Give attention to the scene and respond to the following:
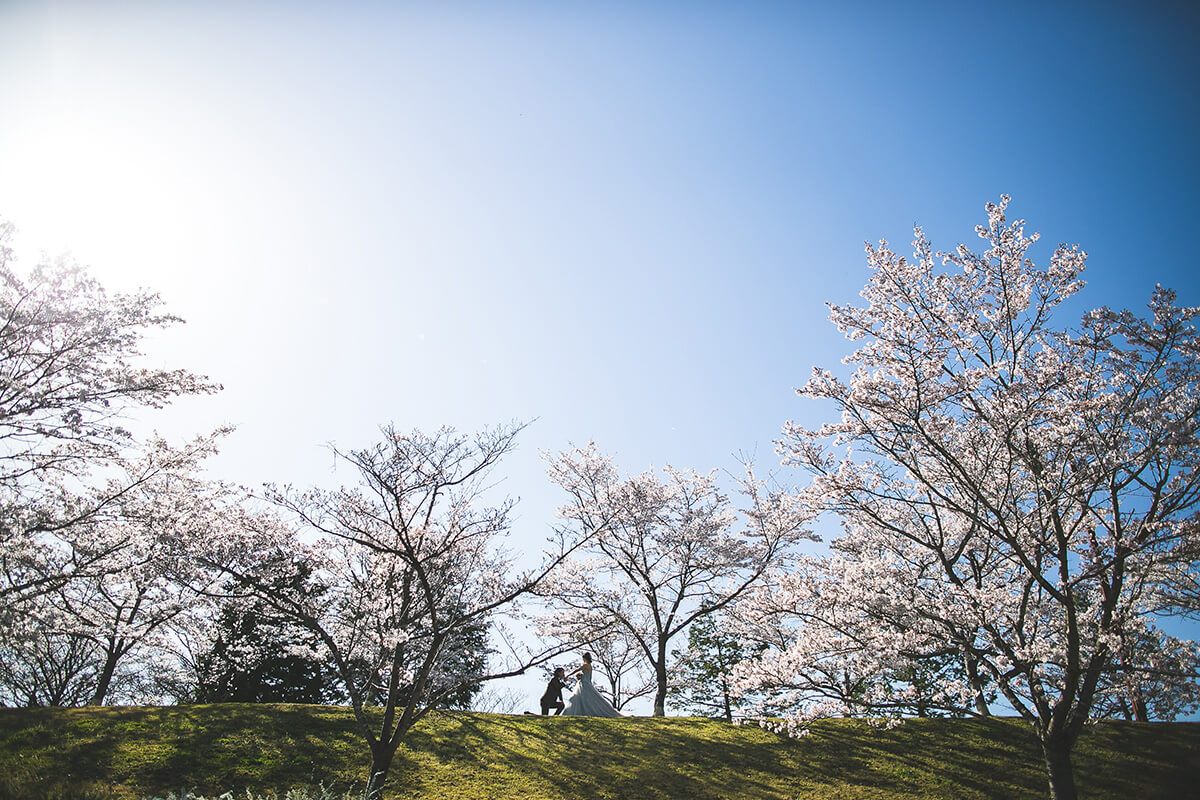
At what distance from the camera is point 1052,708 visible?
746 centimetres

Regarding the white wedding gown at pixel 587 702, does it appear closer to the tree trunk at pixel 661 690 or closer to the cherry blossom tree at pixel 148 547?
the tree trunk at pixel 661 690

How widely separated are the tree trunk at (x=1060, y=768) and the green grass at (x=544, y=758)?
2.21 metres

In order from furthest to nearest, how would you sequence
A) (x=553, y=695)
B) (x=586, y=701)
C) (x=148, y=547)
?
(x=553, y=695)
(x=586, y=701)
(x=148, y=547)

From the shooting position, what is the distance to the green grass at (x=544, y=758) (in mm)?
8641

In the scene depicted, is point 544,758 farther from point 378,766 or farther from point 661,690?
point 661,690

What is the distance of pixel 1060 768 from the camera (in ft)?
23.1

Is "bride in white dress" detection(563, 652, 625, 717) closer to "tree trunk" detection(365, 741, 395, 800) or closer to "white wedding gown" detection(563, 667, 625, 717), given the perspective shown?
"white wedding gown" detection(563, 667, 625, 717)

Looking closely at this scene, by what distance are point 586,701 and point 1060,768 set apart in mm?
10067

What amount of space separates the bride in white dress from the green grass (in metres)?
1.85

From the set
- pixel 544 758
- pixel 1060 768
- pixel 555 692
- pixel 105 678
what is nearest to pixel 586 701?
pixel 555 692

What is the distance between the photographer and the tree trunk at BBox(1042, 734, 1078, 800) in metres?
7.02

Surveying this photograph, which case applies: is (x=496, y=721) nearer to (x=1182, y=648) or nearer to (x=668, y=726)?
(x=668, y=726)

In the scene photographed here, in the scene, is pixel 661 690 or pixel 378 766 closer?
pixel 378 766

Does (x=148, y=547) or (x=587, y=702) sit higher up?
(x=148, y=547)
